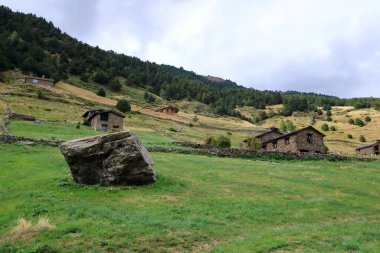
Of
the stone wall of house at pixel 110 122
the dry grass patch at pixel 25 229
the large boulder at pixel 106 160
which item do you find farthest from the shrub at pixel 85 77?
the dry grass patch at pixel 25 229

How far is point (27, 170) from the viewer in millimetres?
32219

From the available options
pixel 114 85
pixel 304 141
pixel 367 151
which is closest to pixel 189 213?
pixel 304 141

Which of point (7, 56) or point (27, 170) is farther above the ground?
point (7, 56)

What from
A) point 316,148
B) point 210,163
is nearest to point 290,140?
point 316,148

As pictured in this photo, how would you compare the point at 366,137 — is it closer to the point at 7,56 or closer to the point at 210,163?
the point at 210,163

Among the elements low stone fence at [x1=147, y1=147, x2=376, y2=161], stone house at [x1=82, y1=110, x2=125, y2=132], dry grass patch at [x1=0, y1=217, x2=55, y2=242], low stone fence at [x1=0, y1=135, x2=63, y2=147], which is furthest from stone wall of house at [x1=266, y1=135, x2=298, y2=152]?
dry grass patch at [x1=0, y1=217, x2=55, y2=242]

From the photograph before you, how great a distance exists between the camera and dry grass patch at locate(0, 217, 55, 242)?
1627 cm

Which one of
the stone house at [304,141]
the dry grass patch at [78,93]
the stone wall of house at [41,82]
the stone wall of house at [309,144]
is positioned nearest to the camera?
the stone house at [304,141]

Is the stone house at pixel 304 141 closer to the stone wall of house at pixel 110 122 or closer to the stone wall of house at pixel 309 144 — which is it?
the stone wall of house at pixel 309 144

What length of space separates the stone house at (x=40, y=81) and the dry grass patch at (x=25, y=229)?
445 feet

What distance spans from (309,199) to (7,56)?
154322mm

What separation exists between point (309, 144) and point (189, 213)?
60396 millimetres

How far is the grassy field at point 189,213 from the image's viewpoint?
51.4ft

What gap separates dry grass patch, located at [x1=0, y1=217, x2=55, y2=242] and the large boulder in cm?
915
